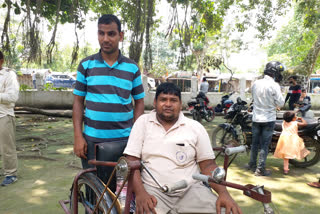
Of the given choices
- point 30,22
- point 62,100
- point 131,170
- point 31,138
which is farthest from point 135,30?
point 62,100

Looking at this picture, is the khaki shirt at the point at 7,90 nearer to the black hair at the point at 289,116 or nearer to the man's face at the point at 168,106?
the man's face at the point at 168,106

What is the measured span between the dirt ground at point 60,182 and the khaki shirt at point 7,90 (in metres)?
1.03

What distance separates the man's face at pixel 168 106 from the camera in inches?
69.0

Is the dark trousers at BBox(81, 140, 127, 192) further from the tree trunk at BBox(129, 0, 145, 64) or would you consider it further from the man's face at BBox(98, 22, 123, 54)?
the tree trunk at BBox(129, 0, 145, 64)

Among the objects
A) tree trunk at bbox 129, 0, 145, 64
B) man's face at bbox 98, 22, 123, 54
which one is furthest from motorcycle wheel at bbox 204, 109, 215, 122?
man's face at bbox 98, 22, 123, 54

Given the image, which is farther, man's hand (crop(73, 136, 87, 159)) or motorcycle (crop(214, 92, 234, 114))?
motorcycle (crop(214, 92, 234, 114))

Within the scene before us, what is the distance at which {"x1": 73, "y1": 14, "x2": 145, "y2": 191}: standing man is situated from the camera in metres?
1.83

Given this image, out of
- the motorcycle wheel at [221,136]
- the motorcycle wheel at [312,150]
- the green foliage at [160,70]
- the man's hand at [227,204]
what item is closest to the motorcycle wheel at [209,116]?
the motorcycle wheel at [221,136]

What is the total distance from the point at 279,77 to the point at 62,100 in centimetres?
934

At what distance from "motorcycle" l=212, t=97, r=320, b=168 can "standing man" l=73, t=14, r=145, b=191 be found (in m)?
2.46

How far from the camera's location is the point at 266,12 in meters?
8.10

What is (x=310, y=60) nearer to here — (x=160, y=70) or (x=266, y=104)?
(x=266, y=104)

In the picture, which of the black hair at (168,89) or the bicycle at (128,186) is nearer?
the bicycle at (128,186)

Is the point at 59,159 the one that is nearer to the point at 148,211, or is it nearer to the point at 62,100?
the point at 148,211
